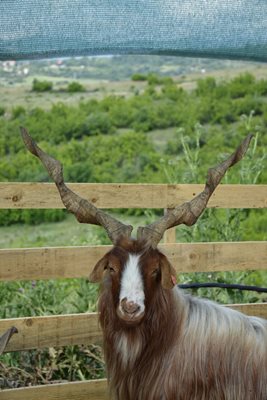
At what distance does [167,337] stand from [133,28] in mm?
1935

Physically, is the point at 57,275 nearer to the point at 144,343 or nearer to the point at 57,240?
the point at 144,343

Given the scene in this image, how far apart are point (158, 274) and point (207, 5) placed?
191cm

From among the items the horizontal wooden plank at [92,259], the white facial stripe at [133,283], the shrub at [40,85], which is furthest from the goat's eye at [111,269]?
the shrub at [40,85]

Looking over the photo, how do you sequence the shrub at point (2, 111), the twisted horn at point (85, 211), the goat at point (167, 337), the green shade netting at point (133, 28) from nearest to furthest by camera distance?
the goat at point (167, 337), the twisted horn at point (85, 211), the green shade netting at point (133, 28), the shrub at point (2, 111)

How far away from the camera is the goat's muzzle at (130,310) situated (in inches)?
163

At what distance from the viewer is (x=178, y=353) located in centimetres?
454

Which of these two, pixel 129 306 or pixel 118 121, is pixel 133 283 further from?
pixel 118 121

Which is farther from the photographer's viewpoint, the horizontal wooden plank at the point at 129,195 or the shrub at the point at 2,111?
the shrub at the point at 2,111

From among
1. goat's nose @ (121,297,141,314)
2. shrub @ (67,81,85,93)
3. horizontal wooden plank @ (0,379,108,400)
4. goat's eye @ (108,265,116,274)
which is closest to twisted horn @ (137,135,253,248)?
goat's eye @ (108,265,116,274)

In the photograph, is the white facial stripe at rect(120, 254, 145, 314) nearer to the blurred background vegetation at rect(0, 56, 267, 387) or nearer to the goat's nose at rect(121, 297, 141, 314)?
the goat's nose at rect(121, 297, 141, 314)

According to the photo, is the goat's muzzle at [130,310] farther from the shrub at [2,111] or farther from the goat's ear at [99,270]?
the shrub at [2,111]

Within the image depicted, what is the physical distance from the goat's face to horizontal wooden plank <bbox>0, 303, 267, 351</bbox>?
1161 millimetres

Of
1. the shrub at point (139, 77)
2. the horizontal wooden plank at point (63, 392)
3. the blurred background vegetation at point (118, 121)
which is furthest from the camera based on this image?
the shrub at point (139, 77)

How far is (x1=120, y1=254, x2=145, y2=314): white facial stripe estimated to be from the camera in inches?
164
